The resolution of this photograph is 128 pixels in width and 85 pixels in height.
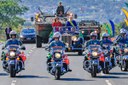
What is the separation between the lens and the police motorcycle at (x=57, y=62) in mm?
23031

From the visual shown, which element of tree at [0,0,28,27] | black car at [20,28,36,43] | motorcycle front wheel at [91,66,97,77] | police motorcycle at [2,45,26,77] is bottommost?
motorcycle front wheel at [91,66,97,77]

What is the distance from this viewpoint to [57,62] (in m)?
23.1

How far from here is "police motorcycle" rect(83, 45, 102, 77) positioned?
2378 cm

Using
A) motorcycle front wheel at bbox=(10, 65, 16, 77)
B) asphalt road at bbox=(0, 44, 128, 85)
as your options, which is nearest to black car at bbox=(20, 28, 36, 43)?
asphalt road at bbox=(0, 44, 128, 85)

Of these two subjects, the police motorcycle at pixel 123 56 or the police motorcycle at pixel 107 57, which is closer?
the police motorcycle at pixel 107 57

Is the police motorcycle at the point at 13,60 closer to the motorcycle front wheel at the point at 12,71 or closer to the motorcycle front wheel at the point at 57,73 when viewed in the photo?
the motorcycle front wheel at the point at 12,71

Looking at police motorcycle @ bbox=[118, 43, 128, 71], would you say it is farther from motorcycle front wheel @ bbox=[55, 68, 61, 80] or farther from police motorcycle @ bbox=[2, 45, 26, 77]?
police motorcycle @ bbox=[2, 45, 26, 77]

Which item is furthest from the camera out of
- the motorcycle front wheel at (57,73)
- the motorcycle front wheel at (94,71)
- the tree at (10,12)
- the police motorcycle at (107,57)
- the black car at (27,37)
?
the tree at (10,12)

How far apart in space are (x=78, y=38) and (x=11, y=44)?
14.1 meters

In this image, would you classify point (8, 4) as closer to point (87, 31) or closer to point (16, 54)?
point (87, 31)

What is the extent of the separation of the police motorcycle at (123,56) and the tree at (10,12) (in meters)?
82.2

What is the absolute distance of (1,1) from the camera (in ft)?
382

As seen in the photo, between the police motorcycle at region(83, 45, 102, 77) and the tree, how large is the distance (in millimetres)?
85102

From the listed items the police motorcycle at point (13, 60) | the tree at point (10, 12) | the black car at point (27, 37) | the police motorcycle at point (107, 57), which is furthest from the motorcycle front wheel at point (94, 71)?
the tree at point (10, 12)
